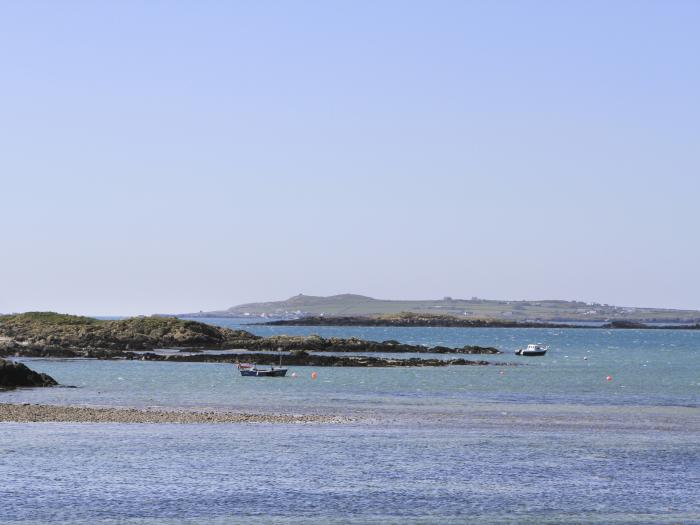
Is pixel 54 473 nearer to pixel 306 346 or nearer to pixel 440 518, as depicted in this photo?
pixel 440 518

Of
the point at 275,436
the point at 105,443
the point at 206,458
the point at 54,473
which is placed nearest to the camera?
the point at 54,473

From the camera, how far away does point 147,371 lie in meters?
99.0

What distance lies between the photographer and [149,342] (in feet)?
483

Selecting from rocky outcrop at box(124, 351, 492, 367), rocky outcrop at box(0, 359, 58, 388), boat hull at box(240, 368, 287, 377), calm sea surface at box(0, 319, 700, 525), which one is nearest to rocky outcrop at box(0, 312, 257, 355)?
rocky outcrop at box(124, 351, 492, 367)

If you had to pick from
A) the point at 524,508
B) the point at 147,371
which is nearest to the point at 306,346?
the point at 147,371

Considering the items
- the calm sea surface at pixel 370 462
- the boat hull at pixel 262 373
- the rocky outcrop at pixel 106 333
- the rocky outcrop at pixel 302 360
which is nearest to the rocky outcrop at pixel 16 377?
the calm sea surface at pixel 370 462

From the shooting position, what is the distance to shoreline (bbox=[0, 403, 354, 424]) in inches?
2131

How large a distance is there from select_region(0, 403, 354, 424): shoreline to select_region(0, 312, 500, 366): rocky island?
55840 mm

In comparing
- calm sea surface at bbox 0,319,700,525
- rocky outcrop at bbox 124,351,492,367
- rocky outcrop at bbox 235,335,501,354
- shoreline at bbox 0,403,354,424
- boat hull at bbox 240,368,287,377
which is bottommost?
calm sea surface at bbox 0,319,700,525

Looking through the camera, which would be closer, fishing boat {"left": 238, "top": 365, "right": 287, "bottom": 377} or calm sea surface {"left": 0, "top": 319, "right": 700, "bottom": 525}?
calm sea surface {"left": 0, "top": 319, "right": 700, "bottom": 525}

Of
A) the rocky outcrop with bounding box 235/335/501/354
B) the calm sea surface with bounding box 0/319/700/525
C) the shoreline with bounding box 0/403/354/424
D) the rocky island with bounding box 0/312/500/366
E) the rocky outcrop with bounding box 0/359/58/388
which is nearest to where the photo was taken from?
the calm sea surface with bounding box 0/319/700/525

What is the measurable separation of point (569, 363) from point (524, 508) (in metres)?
98.8

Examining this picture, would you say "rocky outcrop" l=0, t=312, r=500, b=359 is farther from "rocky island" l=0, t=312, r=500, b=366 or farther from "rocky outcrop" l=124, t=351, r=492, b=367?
"rocky outcrop" l=124, t=351, r=492, b=367

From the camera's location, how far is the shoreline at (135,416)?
54125 millimetres
